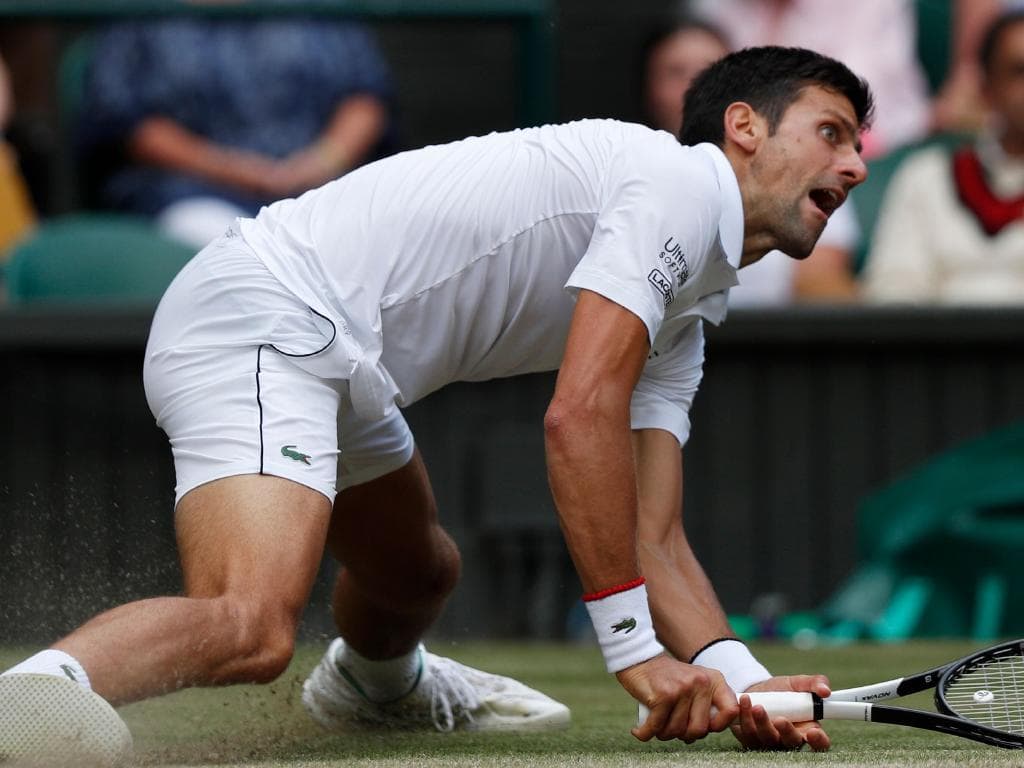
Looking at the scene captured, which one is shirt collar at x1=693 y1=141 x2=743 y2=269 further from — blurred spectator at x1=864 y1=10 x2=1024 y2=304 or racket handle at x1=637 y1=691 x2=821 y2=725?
blurred spectator at x1=864 y1=10 x2=1024 y2=304

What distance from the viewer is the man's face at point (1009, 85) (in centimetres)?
808

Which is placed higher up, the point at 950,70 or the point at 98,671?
the point at 950,70

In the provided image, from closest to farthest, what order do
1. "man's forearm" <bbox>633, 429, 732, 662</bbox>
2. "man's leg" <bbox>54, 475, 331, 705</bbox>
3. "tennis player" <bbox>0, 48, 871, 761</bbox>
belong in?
"man's leg" <bbox>54, 475, 331, 705</bbox>, "tennis player" <bbox>0, 48, 871, 761</bbox>, "man's forearm" <bbox>633, 429, 732, 662</bbox>

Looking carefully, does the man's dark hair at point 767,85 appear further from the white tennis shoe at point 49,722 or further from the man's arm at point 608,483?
the white tennis shoe at point 49,722

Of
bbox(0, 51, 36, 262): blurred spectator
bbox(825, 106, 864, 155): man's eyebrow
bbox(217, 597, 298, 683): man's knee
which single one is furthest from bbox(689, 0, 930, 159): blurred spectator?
bbox(217, 597, 298, 683): man's knee

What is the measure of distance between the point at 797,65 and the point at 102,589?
389 cm

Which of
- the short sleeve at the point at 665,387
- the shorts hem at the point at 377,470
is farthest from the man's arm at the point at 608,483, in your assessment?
the shorts hem at the point at 377,470

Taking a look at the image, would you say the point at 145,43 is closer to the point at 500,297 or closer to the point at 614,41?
the point at 614,41

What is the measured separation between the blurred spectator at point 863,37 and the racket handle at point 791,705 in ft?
18.6

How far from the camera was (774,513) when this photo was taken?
26.1ft

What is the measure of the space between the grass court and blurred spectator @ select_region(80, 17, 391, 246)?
302 centimetres

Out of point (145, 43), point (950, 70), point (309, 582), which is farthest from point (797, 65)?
point (950, 70)

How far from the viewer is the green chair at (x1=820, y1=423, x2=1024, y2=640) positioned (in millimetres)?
7426

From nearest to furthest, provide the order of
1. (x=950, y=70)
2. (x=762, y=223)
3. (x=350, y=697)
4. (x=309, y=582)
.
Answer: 1. (x=309, y=582)
2. (x=762, y=223)
3. (x=350, y=697)
4. (x=950, y=70)
